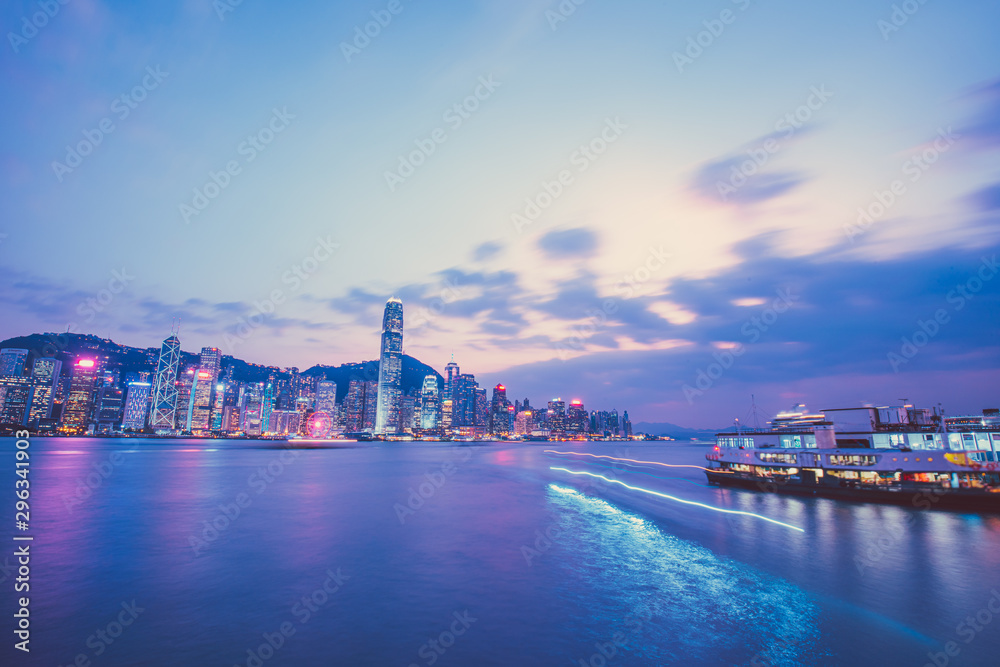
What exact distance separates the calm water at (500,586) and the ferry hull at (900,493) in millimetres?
2033

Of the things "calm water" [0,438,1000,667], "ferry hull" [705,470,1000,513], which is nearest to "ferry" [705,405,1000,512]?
"ferry hull" [705,470,1000,513]

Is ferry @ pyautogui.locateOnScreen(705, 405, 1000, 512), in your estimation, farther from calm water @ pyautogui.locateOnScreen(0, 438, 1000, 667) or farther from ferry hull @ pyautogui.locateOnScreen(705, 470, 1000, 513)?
calm water @ pyautogui.locateOnScreen(0, 438, 1000, 667)

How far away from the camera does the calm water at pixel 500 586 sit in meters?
15.9

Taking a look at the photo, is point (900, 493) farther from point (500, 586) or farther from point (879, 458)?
point (500, 586)

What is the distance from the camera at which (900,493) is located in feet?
148

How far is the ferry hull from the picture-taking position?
41.6 m

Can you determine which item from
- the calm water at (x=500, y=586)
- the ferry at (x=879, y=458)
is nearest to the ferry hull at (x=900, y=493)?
the ferry at (x=879, y=458)

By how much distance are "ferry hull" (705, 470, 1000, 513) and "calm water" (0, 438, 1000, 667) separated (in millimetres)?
2033

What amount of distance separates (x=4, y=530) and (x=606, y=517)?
155ft

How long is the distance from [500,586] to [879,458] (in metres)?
49.0

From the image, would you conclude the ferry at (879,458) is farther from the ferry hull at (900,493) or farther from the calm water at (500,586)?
the calm water at (500,586)

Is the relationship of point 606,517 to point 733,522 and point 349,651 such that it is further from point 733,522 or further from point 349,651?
point 349,651

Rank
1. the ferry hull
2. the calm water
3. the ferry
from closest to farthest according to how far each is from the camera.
→ the calm water < the ferry hull < the ferry

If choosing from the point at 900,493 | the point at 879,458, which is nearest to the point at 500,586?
the point at 900,493
